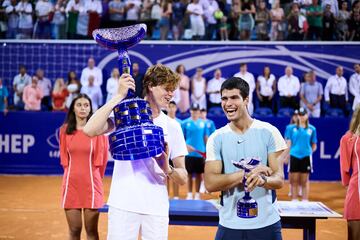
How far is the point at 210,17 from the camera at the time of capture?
18625 mm

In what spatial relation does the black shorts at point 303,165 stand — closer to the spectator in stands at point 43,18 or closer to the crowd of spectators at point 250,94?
the crowd of spectators at point 250,94

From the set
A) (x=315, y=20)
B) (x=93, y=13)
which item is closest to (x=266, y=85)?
(x=315, y=20)

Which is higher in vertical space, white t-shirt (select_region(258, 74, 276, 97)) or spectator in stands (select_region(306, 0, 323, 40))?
spectator in stands (select_region(306, 0, 323, 40))

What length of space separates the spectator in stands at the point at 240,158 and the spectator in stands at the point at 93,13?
15384mm

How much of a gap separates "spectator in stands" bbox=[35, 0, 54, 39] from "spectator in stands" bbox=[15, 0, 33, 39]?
231mm

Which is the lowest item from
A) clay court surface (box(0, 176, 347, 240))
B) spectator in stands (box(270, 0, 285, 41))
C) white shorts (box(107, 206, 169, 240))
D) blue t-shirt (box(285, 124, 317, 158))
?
clay court surface (box(0, 176, 347, 240))

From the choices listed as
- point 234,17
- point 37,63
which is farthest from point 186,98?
point 37,63

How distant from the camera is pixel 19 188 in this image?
13.6 metres

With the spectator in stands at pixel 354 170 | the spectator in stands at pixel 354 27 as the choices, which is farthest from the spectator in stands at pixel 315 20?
the spectator in stands at pixel 354 170

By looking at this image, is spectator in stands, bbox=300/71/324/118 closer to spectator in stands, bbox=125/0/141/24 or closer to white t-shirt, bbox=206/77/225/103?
white t-shirt, bbox=206/77/225/103

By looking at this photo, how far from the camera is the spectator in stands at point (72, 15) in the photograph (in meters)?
18.7

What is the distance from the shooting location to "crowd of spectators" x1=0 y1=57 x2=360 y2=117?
667 inches

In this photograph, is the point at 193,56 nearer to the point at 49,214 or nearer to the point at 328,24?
the point at 328,24

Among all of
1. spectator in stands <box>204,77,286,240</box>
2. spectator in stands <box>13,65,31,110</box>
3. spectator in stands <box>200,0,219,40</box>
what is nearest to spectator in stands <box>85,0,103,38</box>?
spectator in stands <box>13,65,31,110</box>
